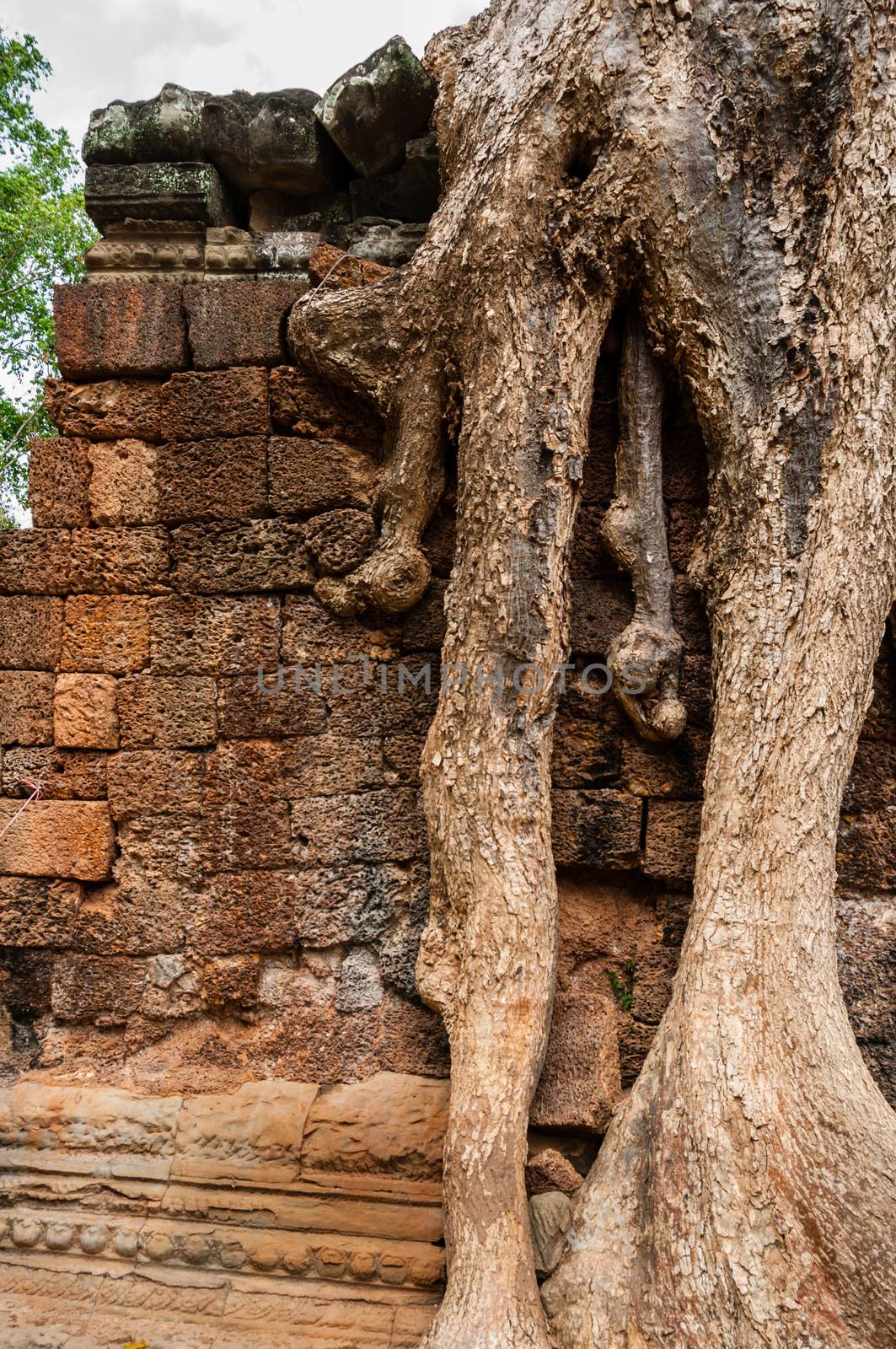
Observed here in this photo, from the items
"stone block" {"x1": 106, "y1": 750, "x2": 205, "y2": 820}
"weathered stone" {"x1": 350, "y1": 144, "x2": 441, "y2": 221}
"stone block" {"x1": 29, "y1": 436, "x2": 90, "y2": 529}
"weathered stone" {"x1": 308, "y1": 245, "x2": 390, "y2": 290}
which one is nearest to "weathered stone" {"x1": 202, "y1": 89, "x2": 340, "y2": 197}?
"weathered stone" {"x1": 350, "y1": 144, "x2": 441, "y2": 221}

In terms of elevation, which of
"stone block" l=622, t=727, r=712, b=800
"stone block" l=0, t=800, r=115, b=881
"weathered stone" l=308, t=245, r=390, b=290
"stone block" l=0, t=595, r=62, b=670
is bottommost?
"stone block" l=0, t=800, r=115, b=881

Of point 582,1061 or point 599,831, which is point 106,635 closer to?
point 599,831

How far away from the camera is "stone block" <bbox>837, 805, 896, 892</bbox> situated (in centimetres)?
245

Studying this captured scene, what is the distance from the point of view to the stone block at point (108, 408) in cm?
285

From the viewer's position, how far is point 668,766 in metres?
2.51

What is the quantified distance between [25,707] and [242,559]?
2.67ft

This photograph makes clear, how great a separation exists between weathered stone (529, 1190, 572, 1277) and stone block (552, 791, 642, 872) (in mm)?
819

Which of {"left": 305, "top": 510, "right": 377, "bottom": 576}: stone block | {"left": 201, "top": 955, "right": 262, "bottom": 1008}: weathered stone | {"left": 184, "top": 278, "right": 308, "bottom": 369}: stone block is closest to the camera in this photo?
{"left": 201, "top": 955, "right": 262, "bottom": 1008}: weathered stone

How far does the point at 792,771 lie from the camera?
212 centimetres

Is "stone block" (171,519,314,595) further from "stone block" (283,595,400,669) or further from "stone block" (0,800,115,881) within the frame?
"stone block" (0,800,115,881)

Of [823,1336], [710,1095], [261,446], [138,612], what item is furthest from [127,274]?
[823,1336]

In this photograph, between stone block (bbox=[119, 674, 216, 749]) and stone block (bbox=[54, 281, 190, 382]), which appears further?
stone block (bbox=[54, 281, 190, 382])

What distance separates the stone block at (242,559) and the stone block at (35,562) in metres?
0.36

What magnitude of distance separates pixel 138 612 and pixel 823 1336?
8.01 feet
